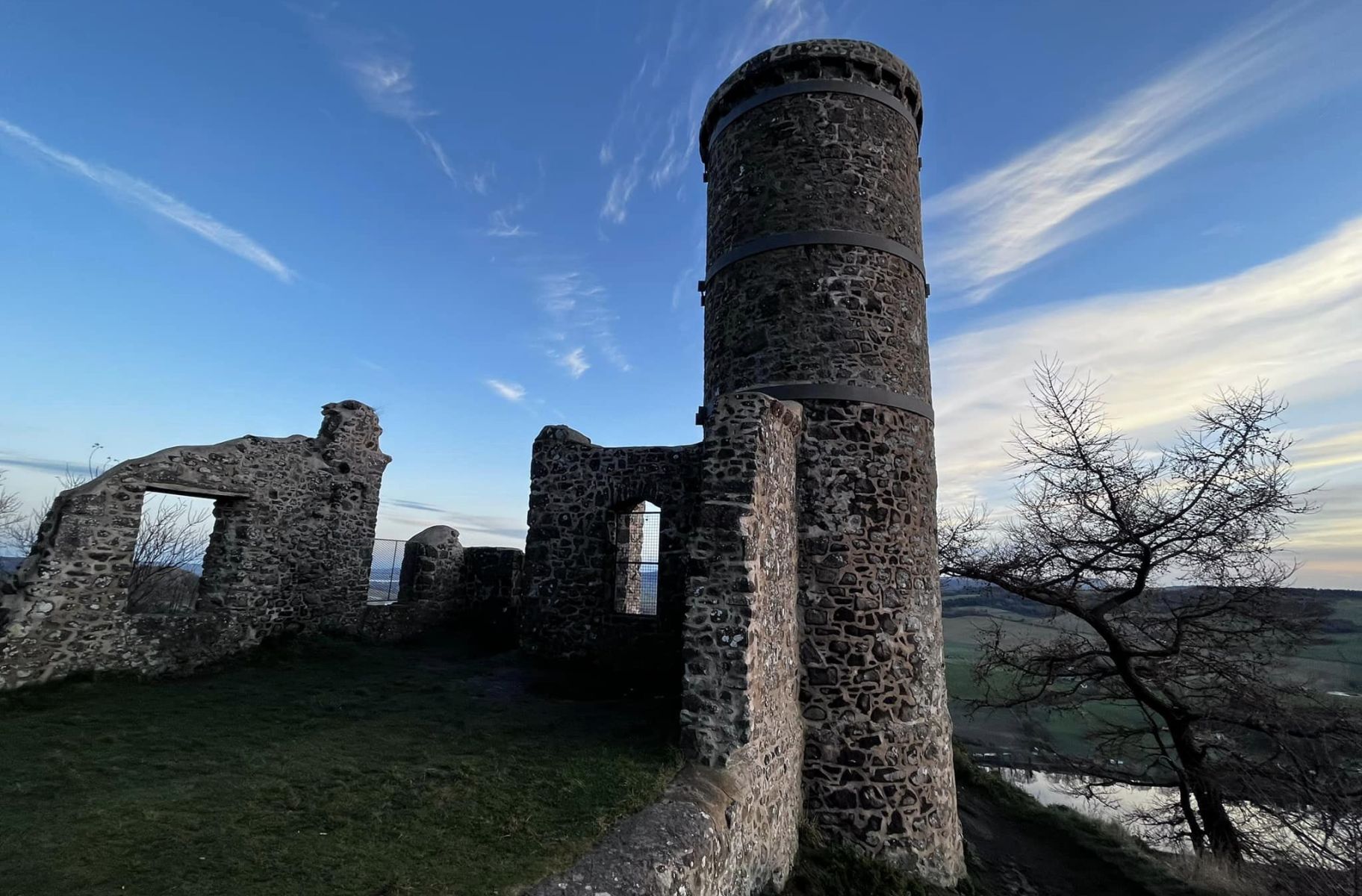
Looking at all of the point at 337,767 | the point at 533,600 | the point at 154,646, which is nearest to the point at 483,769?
the point at 337,767

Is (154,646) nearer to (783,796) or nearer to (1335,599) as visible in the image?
(783,796)

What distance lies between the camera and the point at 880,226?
28.5 ft

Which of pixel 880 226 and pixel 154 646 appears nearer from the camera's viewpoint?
pixel 880 226

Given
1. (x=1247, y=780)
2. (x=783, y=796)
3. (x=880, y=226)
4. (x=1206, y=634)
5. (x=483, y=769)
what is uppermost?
(x=880, y=226)

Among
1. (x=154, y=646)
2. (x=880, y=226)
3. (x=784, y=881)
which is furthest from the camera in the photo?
(x=154, y=646)

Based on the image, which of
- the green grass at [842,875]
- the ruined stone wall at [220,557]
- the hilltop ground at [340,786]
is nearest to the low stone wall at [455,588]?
the ruined stone wall at [220,557]

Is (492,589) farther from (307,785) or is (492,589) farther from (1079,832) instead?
(1079,832)

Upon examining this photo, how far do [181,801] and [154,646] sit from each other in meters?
6.40

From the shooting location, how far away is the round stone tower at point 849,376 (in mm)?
7375

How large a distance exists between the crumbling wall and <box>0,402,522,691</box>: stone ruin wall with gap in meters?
8.62

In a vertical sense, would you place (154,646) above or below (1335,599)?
below

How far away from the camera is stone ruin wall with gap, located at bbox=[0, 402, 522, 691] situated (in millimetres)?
8508

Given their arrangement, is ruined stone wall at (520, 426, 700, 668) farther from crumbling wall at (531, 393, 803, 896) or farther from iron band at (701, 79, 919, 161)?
iron band at (701, 79, 919, 161)

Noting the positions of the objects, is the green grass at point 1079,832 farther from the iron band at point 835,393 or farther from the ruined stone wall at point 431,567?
the ruined stone wall at point 431,567
